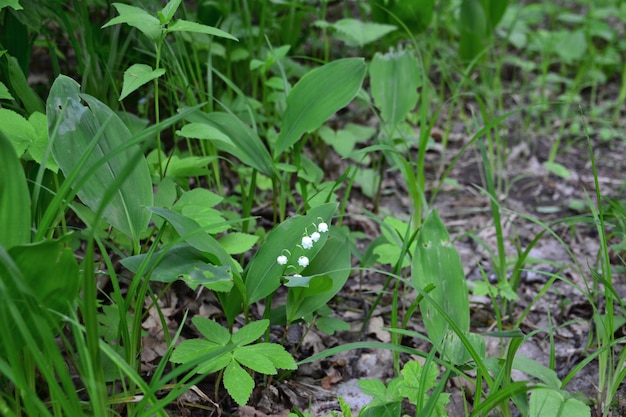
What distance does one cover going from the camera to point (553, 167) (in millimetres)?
2666

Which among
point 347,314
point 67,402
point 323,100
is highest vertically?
point 323,100

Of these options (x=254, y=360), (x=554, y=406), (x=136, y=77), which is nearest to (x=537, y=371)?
(x=554, y=406)

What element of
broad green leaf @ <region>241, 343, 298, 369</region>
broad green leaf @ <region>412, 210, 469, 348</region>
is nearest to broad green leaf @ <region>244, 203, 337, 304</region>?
broad green leaf @ <region>241, 343, 298, 369</region>

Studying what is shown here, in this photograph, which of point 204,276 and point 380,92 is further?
point 380,92

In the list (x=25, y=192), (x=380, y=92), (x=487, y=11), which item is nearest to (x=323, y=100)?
(x=380, y=92)

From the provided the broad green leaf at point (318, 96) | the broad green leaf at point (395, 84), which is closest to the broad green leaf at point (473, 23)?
the broad green leaf at point (395, 84)

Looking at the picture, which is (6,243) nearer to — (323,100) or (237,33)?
(323,100)

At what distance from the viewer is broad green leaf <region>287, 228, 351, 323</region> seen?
1.49 m

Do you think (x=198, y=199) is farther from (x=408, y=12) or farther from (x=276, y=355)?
(x=408, y=12)

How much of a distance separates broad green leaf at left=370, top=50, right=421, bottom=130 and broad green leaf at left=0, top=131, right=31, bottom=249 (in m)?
1.47

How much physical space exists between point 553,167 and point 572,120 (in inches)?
33.4

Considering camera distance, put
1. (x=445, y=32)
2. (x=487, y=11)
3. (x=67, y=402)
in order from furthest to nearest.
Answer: (x=445, y=32) < (x=487, y=11) < (x=67, y=402)

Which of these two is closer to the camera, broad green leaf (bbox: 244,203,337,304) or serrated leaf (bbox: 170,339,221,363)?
serrated leaf (bbox: 170,339,221,363)

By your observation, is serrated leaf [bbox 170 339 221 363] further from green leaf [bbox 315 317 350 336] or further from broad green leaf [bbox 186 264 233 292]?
green leaf [bbox 315 317 350 336]
